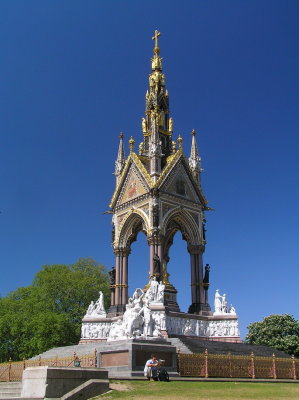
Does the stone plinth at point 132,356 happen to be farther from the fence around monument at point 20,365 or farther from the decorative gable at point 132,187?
the decorative gable at point 132,187

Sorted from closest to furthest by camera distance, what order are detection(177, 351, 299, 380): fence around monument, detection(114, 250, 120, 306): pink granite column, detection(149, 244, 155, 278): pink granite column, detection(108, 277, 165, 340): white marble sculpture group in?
detection(108, 277, 165, 340): white marble sculpture group → detection(177, 351, 299, 380): fence around monument → detection(149, 244, 155, 278): pink granite column → detection(114, 250, 120, 306): pink granite column

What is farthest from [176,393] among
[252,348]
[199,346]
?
[252,348]

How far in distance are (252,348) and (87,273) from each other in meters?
24.9

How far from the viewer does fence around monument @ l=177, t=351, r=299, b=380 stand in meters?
18.8

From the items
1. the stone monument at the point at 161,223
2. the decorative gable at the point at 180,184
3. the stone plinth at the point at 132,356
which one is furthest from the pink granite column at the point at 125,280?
the stone plinth at the point at 132,356

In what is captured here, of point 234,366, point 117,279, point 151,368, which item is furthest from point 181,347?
point 117,279

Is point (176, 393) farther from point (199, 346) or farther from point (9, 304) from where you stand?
point (9, 304)

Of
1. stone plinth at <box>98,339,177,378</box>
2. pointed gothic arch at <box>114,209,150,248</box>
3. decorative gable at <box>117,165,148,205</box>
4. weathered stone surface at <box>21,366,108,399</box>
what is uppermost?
decorative gable at <box>117,165,148,205</box>

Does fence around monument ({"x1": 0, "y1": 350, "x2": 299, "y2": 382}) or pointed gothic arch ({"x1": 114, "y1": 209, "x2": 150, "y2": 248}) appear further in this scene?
pointed gothic arch ({"x1": 114, "y1": 209, "x2": 150, "y2": 248})

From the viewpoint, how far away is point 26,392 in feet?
45.3

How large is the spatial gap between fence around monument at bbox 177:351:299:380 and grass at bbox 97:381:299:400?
232 centimetres

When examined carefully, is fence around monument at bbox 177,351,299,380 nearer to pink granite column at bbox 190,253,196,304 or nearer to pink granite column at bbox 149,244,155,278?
pink granite column at bbox 149,244,155,278

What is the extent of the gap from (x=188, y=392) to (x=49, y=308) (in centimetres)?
3260

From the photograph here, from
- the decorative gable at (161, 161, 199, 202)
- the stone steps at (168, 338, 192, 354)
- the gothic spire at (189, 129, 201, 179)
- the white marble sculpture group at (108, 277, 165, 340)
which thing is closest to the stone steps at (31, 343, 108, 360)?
the stone steps at (168, 338, 192, 354)
